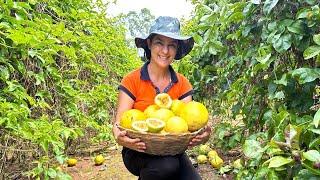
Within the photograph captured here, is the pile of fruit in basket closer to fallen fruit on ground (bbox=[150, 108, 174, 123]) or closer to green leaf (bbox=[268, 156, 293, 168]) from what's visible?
fallen fruit on ground (bbox=[150, 108, 174, 123])

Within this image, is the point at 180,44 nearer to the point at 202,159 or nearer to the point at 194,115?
the point at 194,115

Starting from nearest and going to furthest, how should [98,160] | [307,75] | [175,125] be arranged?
[307,75] → [175,125] → [98,160]

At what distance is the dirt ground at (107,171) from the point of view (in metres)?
3.86

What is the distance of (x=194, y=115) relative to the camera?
2189 millimetres

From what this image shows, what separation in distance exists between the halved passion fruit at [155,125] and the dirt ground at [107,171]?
1.69 meters

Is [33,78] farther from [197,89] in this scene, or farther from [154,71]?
[197,89]

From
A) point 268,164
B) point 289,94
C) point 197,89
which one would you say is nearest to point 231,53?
point 197,89

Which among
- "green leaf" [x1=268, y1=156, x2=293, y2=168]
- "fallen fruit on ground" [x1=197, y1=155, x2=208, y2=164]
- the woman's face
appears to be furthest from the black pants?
"fallen fruit on ground" [x1=197, y1=155, x2=208, y2=164]

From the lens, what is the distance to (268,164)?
Answer: 4.71ft

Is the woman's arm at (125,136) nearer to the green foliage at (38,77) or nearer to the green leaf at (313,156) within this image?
the green foliage at (38,77)

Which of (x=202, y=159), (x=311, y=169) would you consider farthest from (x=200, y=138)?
(x=202, y=159)

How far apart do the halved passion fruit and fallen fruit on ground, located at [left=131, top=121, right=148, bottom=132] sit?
0.04m

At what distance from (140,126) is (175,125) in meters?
0.19

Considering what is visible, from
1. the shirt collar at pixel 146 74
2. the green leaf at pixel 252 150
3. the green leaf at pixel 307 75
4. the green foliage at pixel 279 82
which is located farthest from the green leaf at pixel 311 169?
the shirt collar at pixel 146 74
